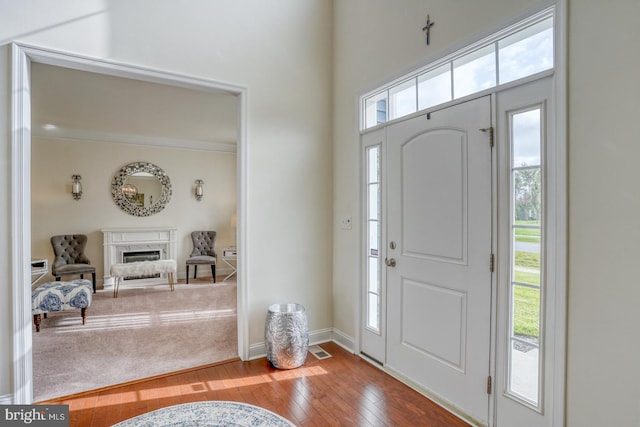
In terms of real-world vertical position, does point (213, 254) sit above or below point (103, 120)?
below

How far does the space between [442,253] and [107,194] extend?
20.0ft

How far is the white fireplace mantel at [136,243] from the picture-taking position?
6.07 metres

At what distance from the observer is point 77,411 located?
2.26m

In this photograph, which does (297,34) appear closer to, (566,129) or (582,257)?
(566,129)

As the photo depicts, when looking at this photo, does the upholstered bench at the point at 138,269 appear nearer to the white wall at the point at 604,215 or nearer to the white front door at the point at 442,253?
the white front door at the point at 442,253

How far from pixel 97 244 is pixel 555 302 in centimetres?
681

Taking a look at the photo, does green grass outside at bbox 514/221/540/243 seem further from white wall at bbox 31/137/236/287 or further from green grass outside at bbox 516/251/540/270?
white wall at bbox 31/137/236/287

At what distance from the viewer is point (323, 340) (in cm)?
348

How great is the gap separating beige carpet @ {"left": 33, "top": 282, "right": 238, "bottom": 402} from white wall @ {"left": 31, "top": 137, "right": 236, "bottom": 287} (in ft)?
5.05

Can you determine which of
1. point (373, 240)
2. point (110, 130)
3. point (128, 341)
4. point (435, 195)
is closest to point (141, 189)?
point (110, 130)

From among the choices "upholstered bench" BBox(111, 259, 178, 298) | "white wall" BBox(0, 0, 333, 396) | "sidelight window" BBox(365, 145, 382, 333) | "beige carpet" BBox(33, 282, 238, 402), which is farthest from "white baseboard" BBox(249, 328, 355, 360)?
"upholstered bench" BBox(111, 259, 178, 298)

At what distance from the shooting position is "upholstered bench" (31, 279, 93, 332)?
12.1 ft

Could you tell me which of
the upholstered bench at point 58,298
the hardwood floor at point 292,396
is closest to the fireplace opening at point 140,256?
the upholstered bench at point 58,298

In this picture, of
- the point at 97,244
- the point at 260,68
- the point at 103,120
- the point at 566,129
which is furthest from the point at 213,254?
the point at 566,129
